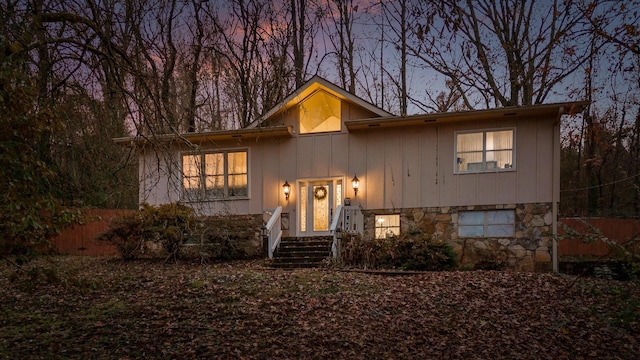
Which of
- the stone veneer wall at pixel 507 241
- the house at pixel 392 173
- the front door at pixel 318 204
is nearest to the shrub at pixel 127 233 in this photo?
the house at pixel 392 173

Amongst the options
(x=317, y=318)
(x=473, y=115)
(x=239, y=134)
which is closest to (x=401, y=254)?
(x=473, y=115)

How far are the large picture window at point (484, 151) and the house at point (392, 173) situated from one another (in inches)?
1.0

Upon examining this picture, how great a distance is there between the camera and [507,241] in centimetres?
1249

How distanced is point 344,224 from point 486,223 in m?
3.75

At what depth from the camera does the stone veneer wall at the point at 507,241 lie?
1221cm

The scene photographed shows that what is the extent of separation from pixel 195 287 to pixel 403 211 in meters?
6.53

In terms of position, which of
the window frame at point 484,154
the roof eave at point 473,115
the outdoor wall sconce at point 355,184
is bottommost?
the outdoor wall sconce at point 355,184

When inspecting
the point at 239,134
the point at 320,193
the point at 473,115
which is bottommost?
the point at 320,193

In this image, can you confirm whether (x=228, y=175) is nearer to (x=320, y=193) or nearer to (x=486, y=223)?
(x=320, y=193)

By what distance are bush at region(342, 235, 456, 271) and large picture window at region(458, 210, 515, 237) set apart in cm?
152

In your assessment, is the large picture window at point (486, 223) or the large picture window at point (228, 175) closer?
the large picture window at point (486, 223)

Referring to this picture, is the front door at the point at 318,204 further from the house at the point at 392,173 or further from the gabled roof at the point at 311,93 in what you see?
the gabled roof at the point at 311,93

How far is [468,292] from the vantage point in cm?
854

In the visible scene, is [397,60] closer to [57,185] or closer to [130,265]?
[130,265]
